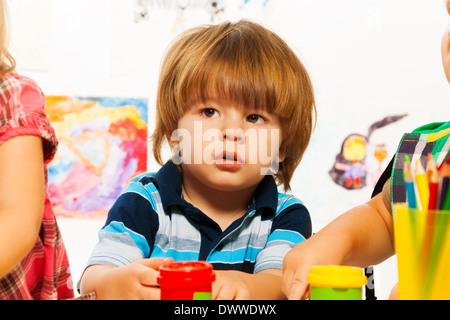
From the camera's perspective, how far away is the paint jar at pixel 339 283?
14.9 inches

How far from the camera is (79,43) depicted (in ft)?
4.06

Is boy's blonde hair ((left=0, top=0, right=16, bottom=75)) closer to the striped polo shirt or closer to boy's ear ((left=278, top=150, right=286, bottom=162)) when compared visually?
the striped polo shirt

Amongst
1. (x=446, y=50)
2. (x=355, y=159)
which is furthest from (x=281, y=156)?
(x=355, y=159)

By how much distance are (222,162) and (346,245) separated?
0.23 meters

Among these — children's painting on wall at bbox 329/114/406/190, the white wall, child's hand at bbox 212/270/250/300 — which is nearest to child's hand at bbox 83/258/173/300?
child's hand at bbox 212/270/250/300

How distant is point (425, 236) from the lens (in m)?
0.36

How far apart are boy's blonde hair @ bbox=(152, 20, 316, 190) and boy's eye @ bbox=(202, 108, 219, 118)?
0.01 m

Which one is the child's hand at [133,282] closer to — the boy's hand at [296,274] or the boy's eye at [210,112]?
the boy's hand at [296,274]

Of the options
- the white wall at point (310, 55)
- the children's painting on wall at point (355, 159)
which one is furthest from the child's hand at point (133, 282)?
the children's painting on wall at point (355, 159)

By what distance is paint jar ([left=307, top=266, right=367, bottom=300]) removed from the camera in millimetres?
378

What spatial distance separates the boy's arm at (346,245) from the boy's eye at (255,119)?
0.65ft
